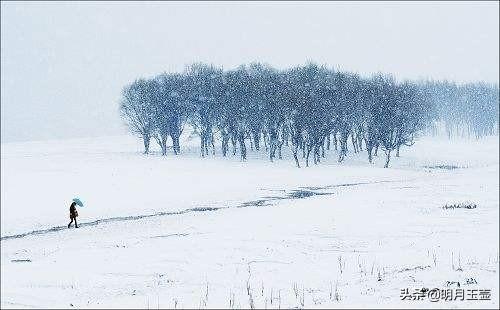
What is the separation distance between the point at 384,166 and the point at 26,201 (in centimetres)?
5483

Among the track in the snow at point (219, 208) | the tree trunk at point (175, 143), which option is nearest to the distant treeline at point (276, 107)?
the tree trunk at point (175, 143)

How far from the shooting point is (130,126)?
323 ft

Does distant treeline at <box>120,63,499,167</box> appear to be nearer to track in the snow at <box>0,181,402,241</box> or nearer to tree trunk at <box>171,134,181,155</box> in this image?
tree trunk at <box>171,134,181,155</box>

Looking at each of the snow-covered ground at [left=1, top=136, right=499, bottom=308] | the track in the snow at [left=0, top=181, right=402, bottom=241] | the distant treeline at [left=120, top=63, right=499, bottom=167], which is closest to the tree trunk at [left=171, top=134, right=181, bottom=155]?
the distant treeline at [left=120, top=63, right=499, bottom=167]

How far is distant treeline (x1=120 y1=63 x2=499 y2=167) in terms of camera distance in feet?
256

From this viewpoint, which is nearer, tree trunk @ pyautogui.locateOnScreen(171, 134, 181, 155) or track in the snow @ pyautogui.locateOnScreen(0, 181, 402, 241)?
track in the snow @ pyautogui.locateOnScreen(0, 181, 402, 241)

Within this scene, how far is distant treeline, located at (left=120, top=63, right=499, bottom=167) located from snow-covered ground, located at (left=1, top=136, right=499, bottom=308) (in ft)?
75.7

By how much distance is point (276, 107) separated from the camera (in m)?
78.1

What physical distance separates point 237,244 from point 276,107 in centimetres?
5701

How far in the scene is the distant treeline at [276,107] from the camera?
78.0m

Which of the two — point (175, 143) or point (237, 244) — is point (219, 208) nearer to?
point (237, 244)

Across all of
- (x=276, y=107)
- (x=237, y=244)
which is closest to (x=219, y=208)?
(x=237, y=244)

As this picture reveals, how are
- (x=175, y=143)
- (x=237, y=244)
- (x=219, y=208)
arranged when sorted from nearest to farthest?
(x=237, y=244), (x=219, y=208), (x=175, y=143)

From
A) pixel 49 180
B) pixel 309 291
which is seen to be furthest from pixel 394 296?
pixel 49 180
